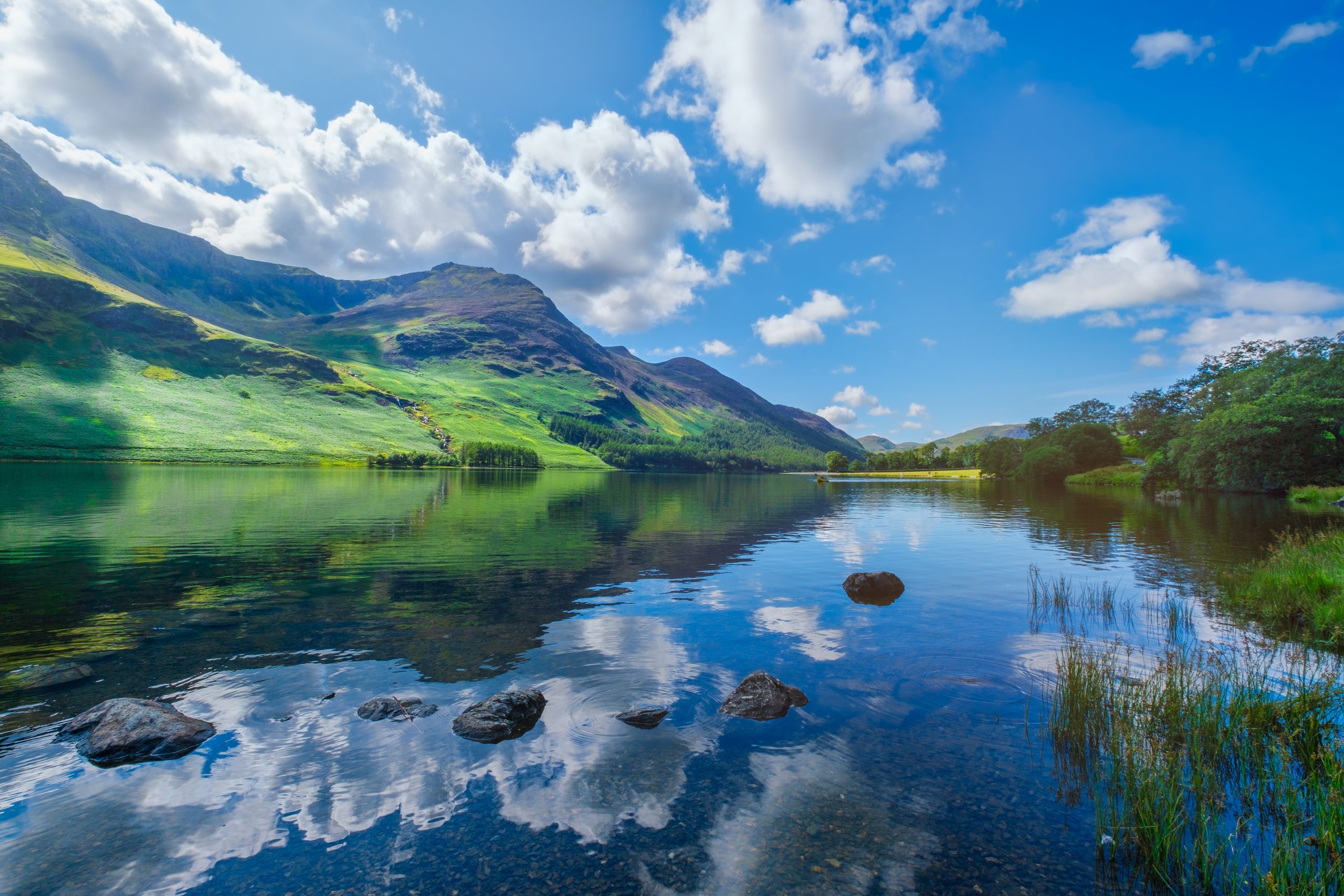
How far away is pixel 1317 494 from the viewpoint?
80.9 meters

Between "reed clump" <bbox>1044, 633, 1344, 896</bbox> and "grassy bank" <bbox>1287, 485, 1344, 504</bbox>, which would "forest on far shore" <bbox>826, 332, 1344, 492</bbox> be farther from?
"reed clump" <bbox>1044, 633, 1344, 896</bbox>

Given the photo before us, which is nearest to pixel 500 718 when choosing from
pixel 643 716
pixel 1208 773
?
pixel 643 716

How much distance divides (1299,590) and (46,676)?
162 feet

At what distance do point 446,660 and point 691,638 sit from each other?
9996 mm

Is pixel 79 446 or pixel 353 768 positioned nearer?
pixel 353 768

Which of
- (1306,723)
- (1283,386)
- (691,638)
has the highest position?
(1283,386)

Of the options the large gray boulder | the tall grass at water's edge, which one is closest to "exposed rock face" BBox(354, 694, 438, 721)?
the large gray boulder

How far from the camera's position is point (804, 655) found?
21.9m

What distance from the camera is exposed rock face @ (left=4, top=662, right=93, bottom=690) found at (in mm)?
17359

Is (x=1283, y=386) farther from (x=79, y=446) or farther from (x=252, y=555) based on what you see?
(x=79, y=446)

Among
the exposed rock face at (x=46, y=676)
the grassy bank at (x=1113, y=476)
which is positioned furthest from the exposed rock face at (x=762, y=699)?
the grassy bank at (x=1113, y=476)

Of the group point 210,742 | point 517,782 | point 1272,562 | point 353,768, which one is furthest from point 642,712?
point 1272,562

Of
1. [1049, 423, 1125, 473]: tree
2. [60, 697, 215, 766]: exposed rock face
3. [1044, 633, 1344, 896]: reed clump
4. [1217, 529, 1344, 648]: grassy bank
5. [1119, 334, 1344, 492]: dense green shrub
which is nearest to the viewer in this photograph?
[1044, 633, 1344, 896]: reed clump

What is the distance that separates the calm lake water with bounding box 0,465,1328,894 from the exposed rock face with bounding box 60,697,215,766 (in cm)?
45
